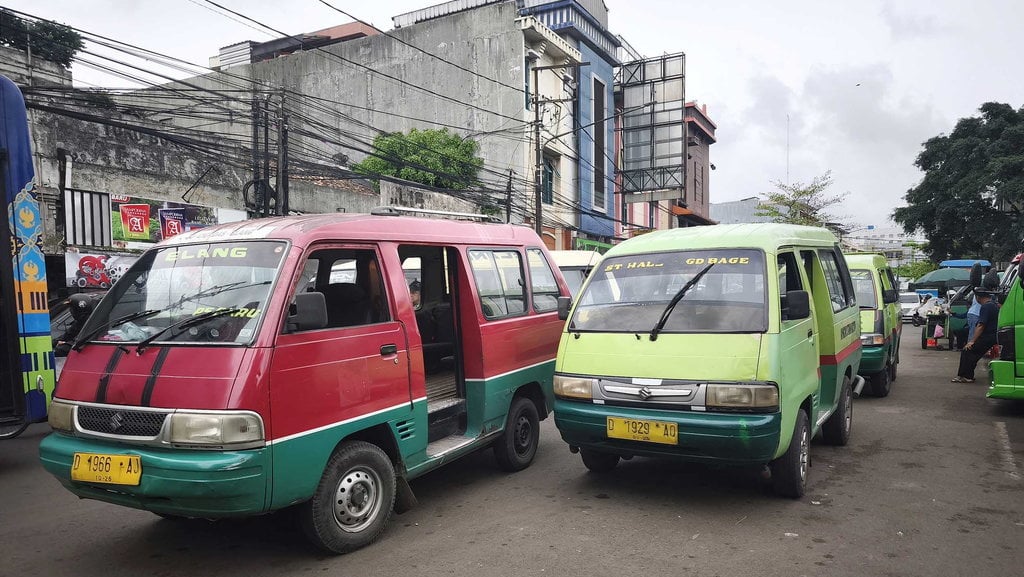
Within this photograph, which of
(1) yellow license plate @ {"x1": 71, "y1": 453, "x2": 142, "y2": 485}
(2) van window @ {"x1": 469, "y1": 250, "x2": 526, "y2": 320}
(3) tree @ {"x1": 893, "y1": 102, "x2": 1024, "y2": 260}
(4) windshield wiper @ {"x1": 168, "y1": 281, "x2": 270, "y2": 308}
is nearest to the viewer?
(1) yellow license plate @ {"x1": 71, "y1": 453, "x2": 142, "y2": 485}

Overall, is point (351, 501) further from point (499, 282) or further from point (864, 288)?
point (864, 288)

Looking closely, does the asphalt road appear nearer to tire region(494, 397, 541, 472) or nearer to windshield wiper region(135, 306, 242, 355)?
tire region(494, 397, 541, 472)

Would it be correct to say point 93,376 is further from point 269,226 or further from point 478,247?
point 478,247

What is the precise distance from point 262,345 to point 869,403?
27.0 ft

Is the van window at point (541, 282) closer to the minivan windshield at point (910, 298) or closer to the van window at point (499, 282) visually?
the van window at point (499, 282)

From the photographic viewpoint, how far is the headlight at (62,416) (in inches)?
151

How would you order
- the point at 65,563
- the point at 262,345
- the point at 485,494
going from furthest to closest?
the point at 485,494 < the point at 65,563 < the point at 262,345

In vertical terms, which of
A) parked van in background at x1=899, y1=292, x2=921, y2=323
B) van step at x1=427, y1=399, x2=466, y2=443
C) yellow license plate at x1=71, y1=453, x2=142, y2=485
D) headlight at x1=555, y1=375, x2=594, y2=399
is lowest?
parked van in background at x1=899, y1=292, x2=921, y2=323

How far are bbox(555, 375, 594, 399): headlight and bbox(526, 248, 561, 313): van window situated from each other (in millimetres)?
1471

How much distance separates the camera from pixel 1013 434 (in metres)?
7.14

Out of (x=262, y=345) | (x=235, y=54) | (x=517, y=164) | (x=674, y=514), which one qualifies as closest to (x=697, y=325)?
(x=674, y=514)

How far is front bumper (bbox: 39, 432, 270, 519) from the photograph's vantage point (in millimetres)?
3396

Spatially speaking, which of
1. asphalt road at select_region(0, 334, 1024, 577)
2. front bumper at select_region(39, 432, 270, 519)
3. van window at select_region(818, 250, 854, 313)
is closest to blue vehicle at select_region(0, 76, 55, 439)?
asphalt road at select_region(0, 334, 1024, 577)

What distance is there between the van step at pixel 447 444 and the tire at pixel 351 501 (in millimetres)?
647
